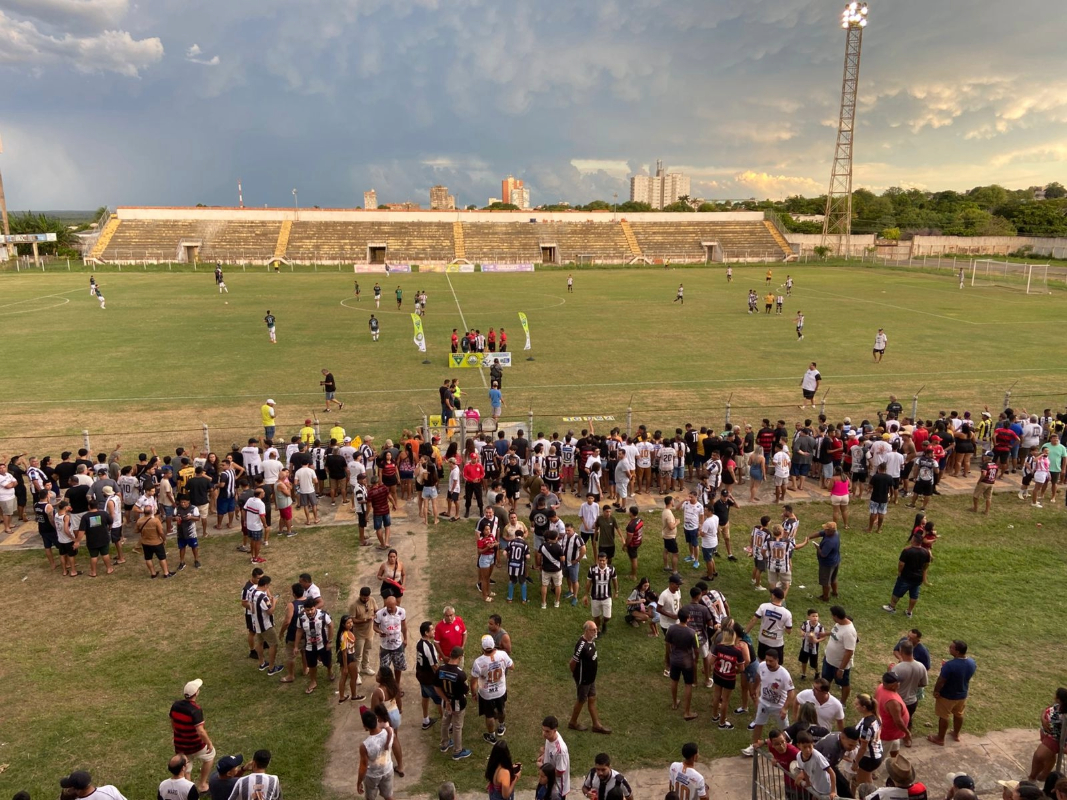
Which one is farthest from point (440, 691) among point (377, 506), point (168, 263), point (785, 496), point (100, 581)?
point (168, 263)

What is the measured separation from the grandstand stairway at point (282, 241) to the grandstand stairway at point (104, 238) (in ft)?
60.9

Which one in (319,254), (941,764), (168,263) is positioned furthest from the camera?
(319,254)

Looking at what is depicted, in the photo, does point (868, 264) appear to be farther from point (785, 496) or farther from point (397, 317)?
point (785, 496)

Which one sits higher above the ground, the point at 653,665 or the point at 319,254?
the point at 319,254

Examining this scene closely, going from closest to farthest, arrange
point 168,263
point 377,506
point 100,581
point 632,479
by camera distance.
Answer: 1. point 100,581
2. point 377,506
3. point 632,479
4. point 168,263

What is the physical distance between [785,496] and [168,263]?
76.0m

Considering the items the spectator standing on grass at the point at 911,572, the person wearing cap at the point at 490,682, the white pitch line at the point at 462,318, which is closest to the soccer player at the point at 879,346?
the white pitch line at the point at 462,318

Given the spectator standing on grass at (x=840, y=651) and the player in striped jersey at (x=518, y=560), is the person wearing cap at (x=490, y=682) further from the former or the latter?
the spectator standing on grass at (x=840, y=651)

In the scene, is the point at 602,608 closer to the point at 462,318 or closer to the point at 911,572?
the point at 911,572

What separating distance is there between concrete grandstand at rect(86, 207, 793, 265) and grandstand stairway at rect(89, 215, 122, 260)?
4.7 inches

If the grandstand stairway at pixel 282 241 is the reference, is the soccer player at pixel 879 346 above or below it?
below

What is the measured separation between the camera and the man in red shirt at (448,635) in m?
8.97

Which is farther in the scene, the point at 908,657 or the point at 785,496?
the point at 785,496

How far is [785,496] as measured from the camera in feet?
52.8
